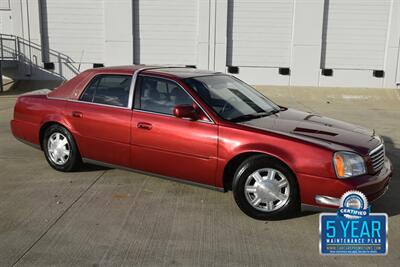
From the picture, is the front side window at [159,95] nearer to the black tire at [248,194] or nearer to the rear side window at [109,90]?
the rear side window at [109,90]

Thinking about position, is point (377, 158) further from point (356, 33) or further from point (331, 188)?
point (356, 33)

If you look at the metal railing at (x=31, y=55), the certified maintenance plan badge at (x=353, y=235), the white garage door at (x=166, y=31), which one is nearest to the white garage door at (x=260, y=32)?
the white garage door at (x=166, y=31)

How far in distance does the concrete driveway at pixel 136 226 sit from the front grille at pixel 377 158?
23.4 inches

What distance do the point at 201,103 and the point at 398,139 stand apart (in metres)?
5.51

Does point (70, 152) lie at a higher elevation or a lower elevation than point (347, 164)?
lower

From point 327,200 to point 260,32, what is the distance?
14.7 m

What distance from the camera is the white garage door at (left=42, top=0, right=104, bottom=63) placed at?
58.6 ft

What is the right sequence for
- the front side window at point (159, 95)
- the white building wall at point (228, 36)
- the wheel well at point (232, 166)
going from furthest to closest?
the white building wall at point (228, 36), the front side window at point (159, 95), the wheel well at point (232, 166)

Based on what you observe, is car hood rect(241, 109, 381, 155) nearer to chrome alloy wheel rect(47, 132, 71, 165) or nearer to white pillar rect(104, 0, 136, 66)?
chrome alloy wheel rect(47, 132, 71, 165)

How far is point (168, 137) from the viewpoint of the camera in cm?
470

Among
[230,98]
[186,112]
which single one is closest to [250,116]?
[230,98]

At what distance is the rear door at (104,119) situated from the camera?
5090mm

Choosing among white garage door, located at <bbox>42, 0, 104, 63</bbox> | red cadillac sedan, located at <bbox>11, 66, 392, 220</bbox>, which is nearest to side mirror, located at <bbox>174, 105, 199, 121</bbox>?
red cadillac sedan, located at <bbox>11, 66, 392, 220</bbox>

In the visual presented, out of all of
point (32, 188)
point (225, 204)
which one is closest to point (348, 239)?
point (225, 204)
